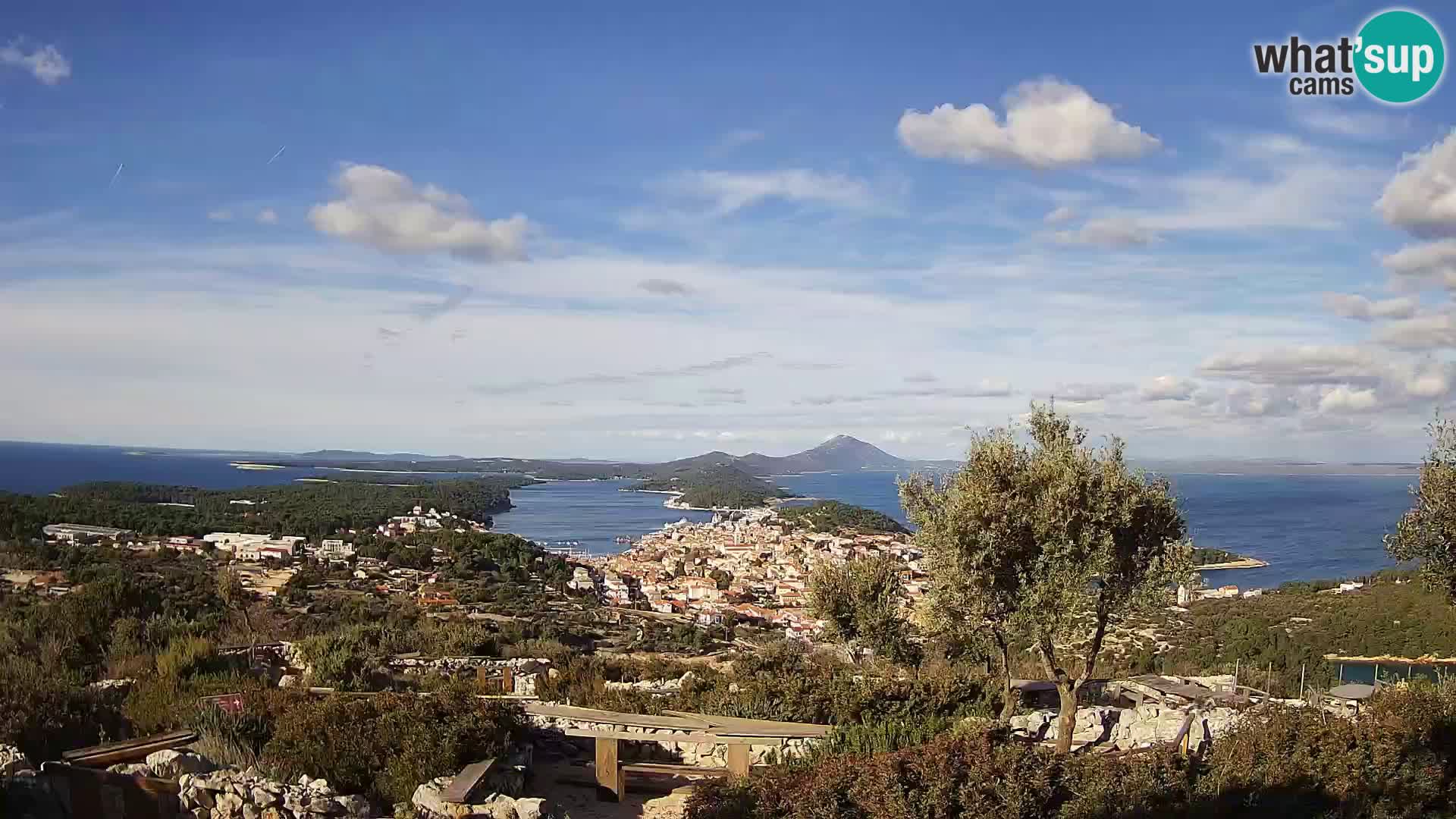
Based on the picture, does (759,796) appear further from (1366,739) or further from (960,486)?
(1366,739)

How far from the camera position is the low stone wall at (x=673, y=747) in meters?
7.47

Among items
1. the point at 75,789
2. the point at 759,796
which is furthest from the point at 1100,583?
the point at 75,789

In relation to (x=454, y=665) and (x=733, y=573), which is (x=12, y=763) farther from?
(x=733, y=573)

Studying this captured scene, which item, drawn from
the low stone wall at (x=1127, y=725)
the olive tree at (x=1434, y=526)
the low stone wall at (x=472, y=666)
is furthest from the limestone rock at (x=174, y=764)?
the olive tree at (x=1434, y=526)

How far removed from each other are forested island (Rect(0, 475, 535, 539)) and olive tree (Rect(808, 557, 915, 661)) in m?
23.5

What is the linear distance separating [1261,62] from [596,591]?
76.9 feet

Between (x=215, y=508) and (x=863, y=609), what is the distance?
144 ft

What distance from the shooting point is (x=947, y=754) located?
572cm

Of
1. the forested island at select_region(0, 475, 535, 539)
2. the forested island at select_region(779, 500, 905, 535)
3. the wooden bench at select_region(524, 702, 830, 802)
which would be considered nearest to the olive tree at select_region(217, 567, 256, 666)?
the wooden bench at select_region(524, 702, 830, 802)

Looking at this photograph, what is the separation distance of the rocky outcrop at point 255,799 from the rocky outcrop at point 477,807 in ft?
1.14

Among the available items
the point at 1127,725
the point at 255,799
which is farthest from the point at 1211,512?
the point at 255,799

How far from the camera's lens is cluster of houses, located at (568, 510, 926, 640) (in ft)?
87.4

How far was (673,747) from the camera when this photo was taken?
805 centimetres

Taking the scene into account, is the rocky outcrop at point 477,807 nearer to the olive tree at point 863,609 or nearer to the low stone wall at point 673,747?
the low stone wall at point 673,747
